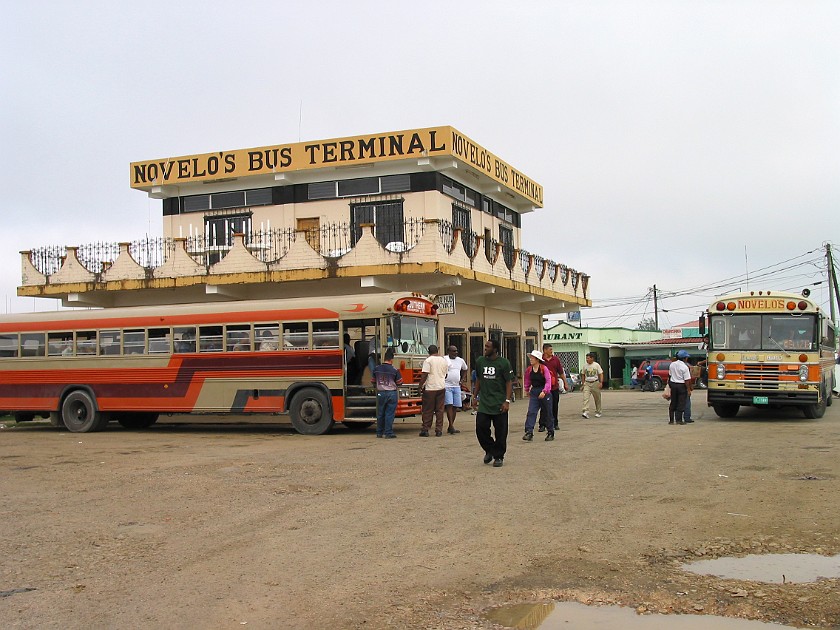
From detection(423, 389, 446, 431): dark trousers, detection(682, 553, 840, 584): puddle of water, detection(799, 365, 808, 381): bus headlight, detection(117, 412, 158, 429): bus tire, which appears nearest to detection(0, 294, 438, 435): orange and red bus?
detection(117, 412, 158, 429): bus tire

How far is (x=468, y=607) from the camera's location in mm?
5617

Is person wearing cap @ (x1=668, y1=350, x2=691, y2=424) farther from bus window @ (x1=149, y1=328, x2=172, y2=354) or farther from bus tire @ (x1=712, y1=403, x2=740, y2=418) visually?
bus window @ (x1=149, y1=328, x2=172, y2=354)

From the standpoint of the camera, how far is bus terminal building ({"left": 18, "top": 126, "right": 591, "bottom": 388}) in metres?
23.5

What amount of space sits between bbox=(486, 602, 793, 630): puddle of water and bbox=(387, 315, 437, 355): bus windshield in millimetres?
11769

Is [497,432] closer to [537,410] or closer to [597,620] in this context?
[537,410]

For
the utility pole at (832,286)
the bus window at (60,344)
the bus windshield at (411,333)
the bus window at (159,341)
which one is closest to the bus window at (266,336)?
the bus window at (159,341)

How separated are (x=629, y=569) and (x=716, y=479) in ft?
15.1

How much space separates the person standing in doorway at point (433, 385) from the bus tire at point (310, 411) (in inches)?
84.9

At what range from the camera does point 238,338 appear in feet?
60.3

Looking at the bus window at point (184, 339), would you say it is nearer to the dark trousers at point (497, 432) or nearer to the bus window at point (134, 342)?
the bus window at point (134, 342)

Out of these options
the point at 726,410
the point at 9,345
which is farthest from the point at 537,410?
the point at 9,345

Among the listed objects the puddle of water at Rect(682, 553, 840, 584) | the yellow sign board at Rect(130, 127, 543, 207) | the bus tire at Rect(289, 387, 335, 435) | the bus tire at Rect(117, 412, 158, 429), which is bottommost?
the puddle of water at Rect(682, 553, 840, 584)

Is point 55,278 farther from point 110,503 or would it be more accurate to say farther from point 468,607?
point 468,607

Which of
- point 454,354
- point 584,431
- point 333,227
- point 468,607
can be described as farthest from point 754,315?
point 468,607
